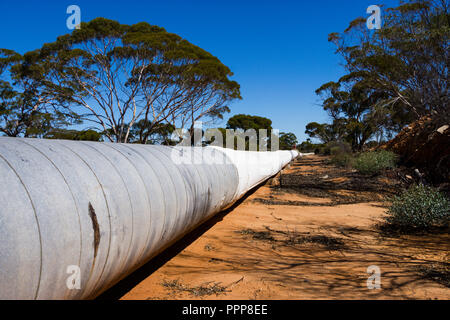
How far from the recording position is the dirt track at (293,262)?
272 centimetres

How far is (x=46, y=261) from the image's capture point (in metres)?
1.39

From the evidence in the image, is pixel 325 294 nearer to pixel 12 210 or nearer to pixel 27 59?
pixel 12 210

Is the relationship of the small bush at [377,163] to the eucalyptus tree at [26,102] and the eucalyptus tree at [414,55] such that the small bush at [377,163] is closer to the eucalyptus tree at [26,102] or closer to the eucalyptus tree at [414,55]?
the eucalyptus tree at [414,55]

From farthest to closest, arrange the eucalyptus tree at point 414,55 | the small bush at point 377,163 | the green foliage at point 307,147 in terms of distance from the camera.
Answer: the green foliage at point 307,147
the small bush at point 377,163
the eucalyptus tree at point 414,55

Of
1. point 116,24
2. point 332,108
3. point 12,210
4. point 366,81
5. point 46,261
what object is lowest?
point 46,261

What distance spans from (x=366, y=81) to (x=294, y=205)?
1098 cm

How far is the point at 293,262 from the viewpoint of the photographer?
11.6ft

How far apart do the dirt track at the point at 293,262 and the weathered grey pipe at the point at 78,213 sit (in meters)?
0.64

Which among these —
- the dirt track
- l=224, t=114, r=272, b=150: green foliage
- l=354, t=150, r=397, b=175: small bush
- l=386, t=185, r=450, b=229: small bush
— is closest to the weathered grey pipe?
the dirt track

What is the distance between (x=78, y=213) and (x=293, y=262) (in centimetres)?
283

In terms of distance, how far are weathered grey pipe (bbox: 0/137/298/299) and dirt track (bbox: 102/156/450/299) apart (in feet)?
2.09

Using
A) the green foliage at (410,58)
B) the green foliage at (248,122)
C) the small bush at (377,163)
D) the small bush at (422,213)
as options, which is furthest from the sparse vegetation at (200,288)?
the green foliage at (248,122)
